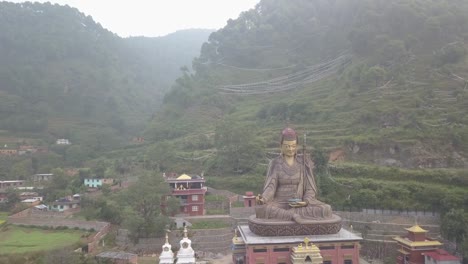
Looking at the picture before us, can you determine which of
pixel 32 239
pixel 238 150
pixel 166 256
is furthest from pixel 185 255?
pixel 238 150

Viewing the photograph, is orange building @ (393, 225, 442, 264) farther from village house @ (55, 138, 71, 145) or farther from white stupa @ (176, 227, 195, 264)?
village house @ (55, 138, 71, 145)

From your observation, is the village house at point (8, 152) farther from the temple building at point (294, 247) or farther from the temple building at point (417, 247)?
the temple building at point (417, 247)

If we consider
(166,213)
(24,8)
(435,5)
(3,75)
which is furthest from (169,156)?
(24,8)

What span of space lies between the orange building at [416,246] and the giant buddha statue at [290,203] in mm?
4308

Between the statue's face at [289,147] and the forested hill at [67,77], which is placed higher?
the forested hill at [67,77]

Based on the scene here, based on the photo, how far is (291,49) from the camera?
222ft

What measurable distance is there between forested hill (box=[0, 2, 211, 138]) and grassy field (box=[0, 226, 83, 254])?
1172 inches

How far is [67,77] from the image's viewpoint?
6906 cm

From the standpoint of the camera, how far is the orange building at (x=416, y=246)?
61.2 ft

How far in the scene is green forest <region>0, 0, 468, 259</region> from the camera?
28.3 meters

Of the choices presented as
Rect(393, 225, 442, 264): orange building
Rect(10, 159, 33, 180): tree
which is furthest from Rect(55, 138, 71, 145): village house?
Rect(393, 225, 442, 264): orange building

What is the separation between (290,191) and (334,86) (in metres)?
33.5

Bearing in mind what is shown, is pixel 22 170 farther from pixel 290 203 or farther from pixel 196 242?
pixel 290 203

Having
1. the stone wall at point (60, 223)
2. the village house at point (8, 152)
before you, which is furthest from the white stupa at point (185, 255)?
the village house at point (8, 152)
